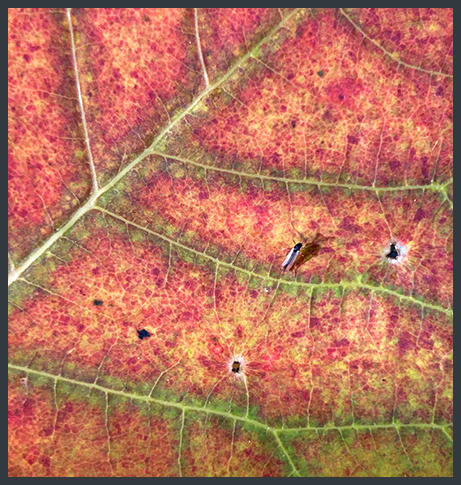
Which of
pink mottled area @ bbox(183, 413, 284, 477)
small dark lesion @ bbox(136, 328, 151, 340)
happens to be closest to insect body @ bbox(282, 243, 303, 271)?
small dark lesion @ bbox(136, 328, 151, 340)

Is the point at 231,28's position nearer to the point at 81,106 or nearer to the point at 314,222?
the point at 81,106

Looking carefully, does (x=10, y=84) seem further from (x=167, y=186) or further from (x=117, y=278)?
(x=117, y=278)

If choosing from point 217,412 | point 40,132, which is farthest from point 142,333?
point 40,132

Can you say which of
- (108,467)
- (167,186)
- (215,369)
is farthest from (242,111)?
(108,467)

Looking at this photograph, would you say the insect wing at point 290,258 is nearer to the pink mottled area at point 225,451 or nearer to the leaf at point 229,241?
the leaf at point 229,241

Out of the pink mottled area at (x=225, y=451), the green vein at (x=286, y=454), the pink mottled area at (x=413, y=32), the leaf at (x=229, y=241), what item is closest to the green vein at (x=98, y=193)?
the leaf at (x=229, y=241)

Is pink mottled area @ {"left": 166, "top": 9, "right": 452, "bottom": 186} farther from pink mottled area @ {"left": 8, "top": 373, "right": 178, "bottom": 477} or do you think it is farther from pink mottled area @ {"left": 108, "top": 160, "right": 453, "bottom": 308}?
→ pink mottled area @ {"left": 8, "top": 373, "right": 178, "bottom": 477}
